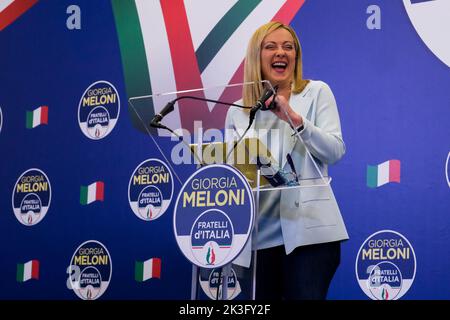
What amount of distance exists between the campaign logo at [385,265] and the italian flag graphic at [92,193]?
61.1 inches

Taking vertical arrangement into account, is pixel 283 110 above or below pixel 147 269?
above

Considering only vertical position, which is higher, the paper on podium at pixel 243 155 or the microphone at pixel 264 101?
the microphone at pixel 264 101

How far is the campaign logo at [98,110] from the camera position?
4574mm

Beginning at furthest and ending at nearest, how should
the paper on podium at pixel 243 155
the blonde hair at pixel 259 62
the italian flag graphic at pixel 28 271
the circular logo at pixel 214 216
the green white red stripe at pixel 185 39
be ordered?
the italian flag graphic at pixel 28 271, the green white red stripe at pixel 185 39, the blonde hair at pixel 259 62, the paper on podium at pixel 243 155, the circular logo at pixel 214 216

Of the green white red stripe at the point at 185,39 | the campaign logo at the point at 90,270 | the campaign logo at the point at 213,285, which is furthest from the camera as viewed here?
the campaign logo at the point at 90,270

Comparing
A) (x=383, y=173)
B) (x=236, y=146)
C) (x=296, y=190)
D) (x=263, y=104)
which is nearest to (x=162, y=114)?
(x=236, y=146)

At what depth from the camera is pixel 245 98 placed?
2.64 meters

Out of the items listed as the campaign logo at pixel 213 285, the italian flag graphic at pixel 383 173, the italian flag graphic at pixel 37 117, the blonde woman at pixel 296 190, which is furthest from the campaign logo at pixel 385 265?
the italian flag graphic at pixel 37 117

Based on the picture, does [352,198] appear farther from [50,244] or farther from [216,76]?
[50,244]

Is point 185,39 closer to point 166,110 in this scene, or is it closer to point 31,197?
point 31,197

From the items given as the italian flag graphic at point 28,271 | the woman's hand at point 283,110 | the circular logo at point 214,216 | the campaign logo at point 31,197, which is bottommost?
the italian flag graphic at point 28,271

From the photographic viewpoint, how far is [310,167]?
2689mm

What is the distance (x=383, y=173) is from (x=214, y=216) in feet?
5.18

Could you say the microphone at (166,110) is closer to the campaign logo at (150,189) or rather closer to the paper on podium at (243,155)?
the paper on podium at (243,155)
